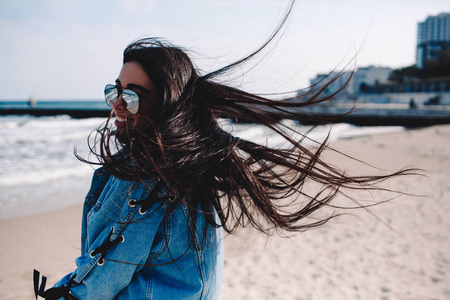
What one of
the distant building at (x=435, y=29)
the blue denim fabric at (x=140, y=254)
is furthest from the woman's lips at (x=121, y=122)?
the distant building at (x=435, y=29)

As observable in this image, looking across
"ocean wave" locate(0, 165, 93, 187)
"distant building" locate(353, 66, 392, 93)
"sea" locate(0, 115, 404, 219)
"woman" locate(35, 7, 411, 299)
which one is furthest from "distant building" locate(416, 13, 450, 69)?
"woman" locate(35, 7, 411, 299)

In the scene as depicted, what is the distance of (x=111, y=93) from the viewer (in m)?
1.34

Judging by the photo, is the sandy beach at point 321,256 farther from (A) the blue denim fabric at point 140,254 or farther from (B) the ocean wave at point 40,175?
(B) the ocean wave at point 40,175

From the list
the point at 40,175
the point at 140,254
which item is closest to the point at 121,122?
the point at 140,254

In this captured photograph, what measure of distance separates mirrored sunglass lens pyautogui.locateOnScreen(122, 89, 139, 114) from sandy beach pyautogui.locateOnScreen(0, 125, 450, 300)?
6.60 ft

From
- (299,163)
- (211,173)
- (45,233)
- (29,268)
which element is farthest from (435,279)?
(45,233)

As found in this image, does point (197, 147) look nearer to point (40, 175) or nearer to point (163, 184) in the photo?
point (163, 184)

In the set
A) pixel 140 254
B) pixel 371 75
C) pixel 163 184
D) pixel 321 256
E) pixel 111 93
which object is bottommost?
pixel 371 75

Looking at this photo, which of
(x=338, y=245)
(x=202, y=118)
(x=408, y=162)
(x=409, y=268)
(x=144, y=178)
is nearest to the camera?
(x=144, y=178)

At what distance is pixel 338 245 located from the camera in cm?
477

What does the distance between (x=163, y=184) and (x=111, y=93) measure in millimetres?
483

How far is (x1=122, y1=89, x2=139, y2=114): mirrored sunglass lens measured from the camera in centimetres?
123

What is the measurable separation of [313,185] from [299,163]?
265 inches

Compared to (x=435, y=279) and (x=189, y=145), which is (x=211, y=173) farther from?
(x=435, y=279)
